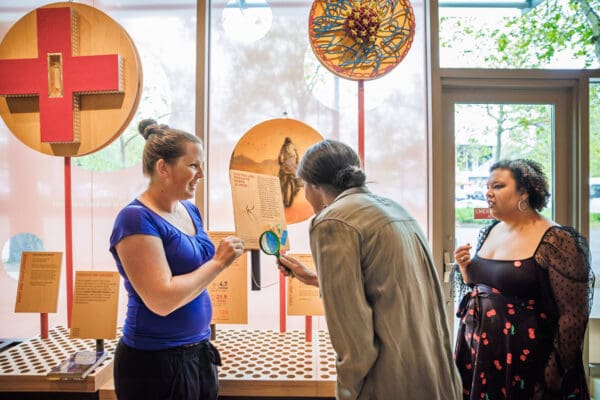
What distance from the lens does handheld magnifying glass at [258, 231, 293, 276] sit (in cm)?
140

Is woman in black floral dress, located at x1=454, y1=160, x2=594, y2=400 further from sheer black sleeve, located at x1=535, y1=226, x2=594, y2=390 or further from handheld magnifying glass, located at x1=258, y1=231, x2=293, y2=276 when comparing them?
handheld magnifying glass, located at x1=258, y1=231, x2=293, y2=276

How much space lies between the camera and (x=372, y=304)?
99 centimetres

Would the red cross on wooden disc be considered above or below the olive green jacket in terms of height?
above

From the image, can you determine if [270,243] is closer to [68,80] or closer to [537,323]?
[537,323]

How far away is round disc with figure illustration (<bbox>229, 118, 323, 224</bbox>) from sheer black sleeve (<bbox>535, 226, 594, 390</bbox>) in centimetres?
104

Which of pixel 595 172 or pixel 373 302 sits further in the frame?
pixel 595 172

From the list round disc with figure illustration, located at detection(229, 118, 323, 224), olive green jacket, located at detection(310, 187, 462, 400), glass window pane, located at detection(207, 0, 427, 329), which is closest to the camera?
olive green jacket, located at detection(310, 187, 462, 400)

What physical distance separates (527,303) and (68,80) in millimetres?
2280

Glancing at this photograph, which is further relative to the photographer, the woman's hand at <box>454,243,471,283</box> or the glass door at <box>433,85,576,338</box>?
the glass door at <box>433,85,576,338</box>

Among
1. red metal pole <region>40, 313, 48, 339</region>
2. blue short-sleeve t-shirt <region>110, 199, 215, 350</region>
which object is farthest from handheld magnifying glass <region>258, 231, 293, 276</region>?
red metal pole <region>40, 313, 48, 339</region>

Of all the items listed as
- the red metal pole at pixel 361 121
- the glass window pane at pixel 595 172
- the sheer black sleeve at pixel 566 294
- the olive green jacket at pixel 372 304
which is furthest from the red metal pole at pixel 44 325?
the glass window pane at pixel 595 172

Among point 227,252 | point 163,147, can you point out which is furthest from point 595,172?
point 163,147

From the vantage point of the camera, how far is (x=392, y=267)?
96 cm

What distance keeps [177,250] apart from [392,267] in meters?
0.68
